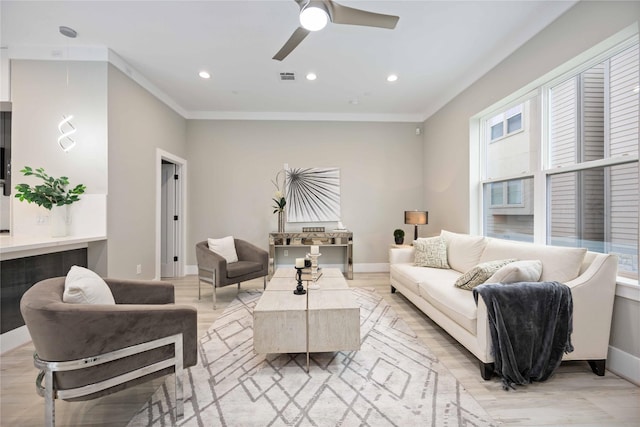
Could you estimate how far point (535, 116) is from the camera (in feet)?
9.29

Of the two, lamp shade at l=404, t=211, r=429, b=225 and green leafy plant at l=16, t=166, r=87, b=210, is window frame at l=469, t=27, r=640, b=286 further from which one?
green leafy plant at l=16, t=166, r=87, b=210

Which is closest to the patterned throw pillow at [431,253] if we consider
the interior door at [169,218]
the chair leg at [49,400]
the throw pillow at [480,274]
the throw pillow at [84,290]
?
Result: the throw pillow at [480,274]

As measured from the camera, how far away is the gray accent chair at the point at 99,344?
1212 mm

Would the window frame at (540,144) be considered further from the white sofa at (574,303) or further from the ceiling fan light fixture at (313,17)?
the ceiling fan light fixture at (313,17)

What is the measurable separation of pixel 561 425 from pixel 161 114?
530 cm

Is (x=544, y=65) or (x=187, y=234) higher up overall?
(x=544, y=65)

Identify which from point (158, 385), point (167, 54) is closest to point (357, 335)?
point (158, 385)

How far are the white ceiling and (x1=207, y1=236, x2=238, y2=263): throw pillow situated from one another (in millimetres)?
2242

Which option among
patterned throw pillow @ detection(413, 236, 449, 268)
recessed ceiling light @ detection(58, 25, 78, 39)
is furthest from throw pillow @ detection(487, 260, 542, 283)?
recessed ceiling light @ detection(58, 25, 78, 39)

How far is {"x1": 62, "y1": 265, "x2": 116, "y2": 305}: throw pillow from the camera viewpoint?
139 cm

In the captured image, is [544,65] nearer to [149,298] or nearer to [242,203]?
[149,298]

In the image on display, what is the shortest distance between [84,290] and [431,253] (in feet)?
10.9

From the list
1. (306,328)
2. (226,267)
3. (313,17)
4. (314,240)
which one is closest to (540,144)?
(313,17)

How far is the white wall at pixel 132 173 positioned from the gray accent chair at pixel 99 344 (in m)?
1.86
